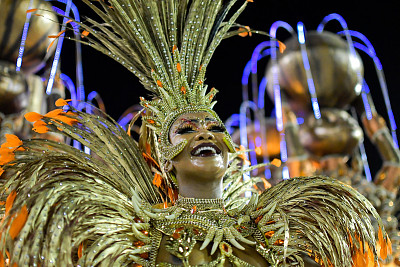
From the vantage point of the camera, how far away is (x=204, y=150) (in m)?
2.68

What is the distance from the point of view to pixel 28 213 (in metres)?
2.17

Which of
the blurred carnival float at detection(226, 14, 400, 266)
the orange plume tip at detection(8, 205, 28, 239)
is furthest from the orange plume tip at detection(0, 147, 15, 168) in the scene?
the blurred carnival float at detection(226, 14, 400, 266)

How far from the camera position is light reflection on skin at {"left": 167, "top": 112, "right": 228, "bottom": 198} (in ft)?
8.71

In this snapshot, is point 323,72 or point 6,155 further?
point 323,72

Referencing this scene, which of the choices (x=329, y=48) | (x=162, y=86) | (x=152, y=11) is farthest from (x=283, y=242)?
(x=329, y=48)

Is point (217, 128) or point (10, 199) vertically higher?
point (217, 128)

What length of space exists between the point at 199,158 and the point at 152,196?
46cm

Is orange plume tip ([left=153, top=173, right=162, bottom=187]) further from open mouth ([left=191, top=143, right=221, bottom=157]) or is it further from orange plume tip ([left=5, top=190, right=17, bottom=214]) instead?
orange plume tip ([left=5, top=190, right=17, bottom=214])

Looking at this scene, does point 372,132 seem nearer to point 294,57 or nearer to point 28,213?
point 294,57

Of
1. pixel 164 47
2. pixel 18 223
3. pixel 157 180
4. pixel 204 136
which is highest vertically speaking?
pixel 164 47

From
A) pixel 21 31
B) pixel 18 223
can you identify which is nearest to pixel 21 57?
pixel 21 31

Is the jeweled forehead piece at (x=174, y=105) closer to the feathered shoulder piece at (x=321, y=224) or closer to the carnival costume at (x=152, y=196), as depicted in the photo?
the carnival costume at (x=152, y=196)

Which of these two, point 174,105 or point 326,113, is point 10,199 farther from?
point 326,113

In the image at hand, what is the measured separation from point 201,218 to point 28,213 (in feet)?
2.77
